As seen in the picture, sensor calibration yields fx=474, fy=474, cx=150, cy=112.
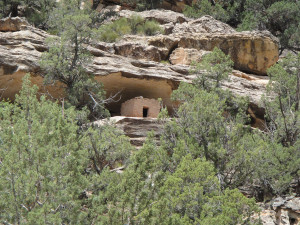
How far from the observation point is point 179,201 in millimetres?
10539

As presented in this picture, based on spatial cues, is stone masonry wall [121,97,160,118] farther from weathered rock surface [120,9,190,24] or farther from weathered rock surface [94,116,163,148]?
weathered rock surface [120,9,190,24]

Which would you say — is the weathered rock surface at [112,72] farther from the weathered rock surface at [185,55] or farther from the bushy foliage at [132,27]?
the bushy foliage at [132,27]

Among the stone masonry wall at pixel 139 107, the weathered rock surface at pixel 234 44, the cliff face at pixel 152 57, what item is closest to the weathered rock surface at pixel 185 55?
the cliff face at pixel 152 57

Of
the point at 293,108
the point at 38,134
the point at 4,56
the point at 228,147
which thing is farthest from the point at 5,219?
the point at 293,108

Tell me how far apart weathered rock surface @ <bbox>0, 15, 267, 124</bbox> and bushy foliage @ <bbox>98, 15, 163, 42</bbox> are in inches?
118

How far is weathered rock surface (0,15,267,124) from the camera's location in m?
15.9

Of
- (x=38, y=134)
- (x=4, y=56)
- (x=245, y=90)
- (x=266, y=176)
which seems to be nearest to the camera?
(x=38, y=134)

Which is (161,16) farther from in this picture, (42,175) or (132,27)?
(42,175)

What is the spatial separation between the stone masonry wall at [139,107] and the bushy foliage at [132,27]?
20.0 ft

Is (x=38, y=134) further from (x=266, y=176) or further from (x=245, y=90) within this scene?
(x=245, y=90)

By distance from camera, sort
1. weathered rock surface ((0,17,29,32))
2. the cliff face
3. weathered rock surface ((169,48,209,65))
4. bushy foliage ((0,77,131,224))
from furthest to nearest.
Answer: weathered rock surface ((169,48,209,65)) < weathered rock surface ((0,17,29,32)) < the cliff face < bushy foliage ((0,77,131,224))

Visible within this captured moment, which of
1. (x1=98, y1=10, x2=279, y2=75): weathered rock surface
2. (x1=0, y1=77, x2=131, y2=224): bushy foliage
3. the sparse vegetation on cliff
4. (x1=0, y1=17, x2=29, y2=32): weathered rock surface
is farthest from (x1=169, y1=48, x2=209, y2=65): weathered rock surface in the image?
(x1=0, y1=77, x2=131, y2=224): bushy foliage

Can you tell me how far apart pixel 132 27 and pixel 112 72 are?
25.4ft

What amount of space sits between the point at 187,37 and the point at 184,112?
7703 mm
